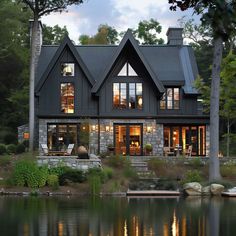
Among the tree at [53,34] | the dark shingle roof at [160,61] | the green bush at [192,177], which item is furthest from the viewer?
the tree at [53,34]

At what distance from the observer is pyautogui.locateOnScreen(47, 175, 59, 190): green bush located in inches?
819

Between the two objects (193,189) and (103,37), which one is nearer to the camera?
(193,189)

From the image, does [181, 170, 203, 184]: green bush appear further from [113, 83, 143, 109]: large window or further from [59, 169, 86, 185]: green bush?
[113, 83, 143, 109]: large window

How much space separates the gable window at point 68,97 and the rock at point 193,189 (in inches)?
456

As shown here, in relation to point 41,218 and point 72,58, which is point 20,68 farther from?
point 41,218

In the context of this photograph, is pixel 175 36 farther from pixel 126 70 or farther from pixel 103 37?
pixel 103 37

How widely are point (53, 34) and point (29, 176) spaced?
32678 millimetres

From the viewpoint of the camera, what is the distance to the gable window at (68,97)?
30550mm

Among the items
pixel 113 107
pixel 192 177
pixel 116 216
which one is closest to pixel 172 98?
pixel 113 107

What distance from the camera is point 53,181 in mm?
20859

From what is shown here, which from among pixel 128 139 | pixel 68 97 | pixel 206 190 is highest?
pixel 68 97

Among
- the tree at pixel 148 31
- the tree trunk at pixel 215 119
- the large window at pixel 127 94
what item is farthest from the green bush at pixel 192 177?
the tree at pixel 148 31

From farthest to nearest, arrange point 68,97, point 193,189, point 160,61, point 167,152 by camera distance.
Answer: point 160,61 < point 68,97 < point 167,152 < point 193,189

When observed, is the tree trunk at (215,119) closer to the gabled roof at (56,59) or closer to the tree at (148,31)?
the gabled roof at (56,59)
